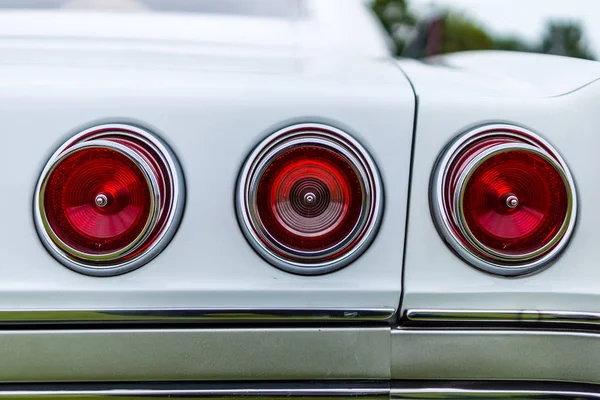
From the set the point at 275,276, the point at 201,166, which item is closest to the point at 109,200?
the point at 201,166

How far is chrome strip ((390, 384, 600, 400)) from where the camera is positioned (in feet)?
3.89

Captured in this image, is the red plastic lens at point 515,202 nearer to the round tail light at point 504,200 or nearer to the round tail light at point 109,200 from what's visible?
the round tail light at point 504,200

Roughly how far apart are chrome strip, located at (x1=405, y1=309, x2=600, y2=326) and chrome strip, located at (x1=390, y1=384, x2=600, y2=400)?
13cm

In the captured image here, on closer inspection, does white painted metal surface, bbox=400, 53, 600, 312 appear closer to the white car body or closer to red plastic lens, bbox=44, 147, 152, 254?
the white car body

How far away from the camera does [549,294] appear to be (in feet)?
3.79

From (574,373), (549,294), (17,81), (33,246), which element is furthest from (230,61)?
(574,373)

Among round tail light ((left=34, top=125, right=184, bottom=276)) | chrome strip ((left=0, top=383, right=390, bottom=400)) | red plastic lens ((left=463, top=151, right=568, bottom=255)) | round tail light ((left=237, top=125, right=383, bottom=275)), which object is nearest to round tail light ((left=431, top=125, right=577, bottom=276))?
red plastic lens ((left=463, top=151, right=568, bottom=255))

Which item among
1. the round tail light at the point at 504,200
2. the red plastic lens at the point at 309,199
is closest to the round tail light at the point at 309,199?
the red plastic lens at the point at 309,199

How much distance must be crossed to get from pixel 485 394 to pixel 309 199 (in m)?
0.47

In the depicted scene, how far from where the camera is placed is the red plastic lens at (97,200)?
110 centimetres

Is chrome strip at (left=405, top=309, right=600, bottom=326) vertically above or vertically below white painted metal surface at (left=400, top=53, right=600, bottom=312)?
below

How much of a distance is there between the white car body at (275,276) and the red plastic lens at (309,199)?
50mm

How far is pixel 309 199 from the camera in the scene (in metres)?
1.12

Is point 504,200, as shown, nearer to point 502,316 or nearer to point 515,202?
point 515,202
